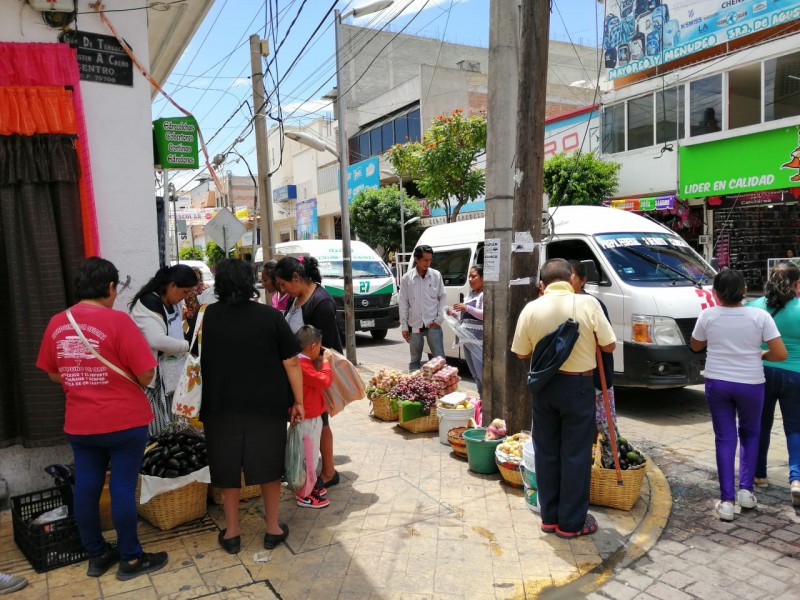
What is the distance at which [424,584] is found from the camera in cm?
340

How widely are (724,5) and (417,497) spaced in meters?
16.9

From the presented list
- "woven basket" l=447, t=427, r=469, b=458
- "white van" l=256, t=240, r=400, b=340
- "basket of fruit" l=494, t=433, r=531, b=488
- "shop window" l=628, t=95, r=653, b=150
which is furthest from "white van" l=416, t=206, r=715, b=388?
"shop window" l=628, t=95, r=653, b=150

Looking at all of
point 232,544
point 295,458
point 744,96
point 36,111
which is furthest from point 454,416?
point 744,96

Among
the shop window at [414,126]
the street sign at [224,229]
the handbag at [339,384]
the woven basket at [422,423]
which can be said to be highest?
the shop window at [414,126]

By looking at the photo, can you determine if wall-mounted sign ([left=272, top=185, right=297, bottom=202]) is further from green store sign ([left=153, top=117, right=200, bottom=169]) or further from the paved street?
the paved street

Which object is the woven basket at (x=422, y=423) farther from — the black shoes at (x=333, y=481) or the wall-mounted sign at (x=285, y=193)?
the wall-mounted sign at (x=285, y=193)

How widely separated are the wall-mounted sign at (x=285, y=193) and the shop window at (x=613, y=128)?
24.9m

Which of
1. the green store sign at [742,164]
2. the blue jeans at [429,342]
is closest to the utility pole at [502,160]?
the blue jeans at [429,342]

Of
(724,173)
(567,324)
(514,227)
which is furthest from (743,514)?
(724,173)

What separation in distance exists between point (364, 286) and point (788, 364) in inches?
383

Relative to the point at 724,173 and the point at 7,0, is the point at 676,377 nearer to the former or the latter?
the point at 7,0

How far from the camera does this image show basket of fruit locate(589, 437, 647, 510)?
4262 mm

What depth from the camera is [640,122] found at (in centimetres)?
1842

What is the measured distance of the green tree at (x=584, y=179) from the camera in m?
17.4
